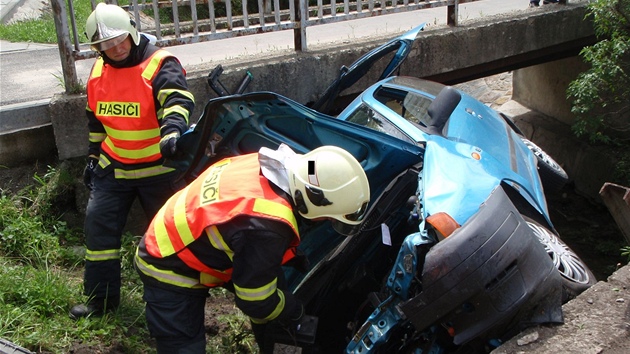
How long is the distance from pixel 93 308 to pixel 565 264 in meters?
2.66

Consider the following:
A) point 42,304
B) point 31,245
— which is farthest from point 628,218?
point 31,245

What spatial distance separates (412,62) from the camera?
19.9 ft

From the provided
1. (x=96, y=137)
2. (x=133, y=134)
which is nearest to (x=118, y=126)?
(x=133, y=134)

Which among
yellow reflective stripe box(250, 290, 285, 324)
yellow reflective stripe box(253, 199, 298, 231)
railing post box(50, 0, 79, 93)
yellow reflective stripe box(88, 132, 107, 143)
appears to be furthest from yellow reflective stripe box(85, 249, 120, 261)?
yellow reflective stripe box(253, 199, 298, 231)

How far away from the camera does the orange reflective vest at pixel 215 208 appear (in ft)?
8.88

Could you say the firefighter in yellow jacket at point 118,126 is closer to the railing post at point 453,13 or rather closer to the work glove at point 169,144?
the work glove at point 169,144

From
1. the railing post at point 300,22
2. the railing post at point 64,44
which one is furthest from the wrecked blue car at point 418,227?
→ the railing post at point 64,44

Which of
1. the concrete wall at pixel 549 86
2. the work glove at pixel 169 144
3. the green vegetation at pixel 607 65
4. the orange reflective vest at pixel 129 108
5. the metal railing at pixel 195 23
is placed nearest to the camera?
the work glove at pixel 169 144

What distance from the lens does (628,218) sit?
3750mm

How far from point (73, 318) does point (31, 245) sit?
0.82m

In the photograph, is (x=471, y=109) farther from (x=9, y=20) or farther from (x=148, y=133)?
(x=9, y=20)

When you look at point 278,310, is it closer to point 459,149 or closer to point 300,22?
point 459,149

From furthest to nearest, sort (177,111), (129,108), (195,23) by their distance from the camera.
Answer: (195,23) → (129,108) → (177,111)

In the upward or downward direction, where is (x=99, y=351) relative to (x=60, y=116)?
Result: downward
